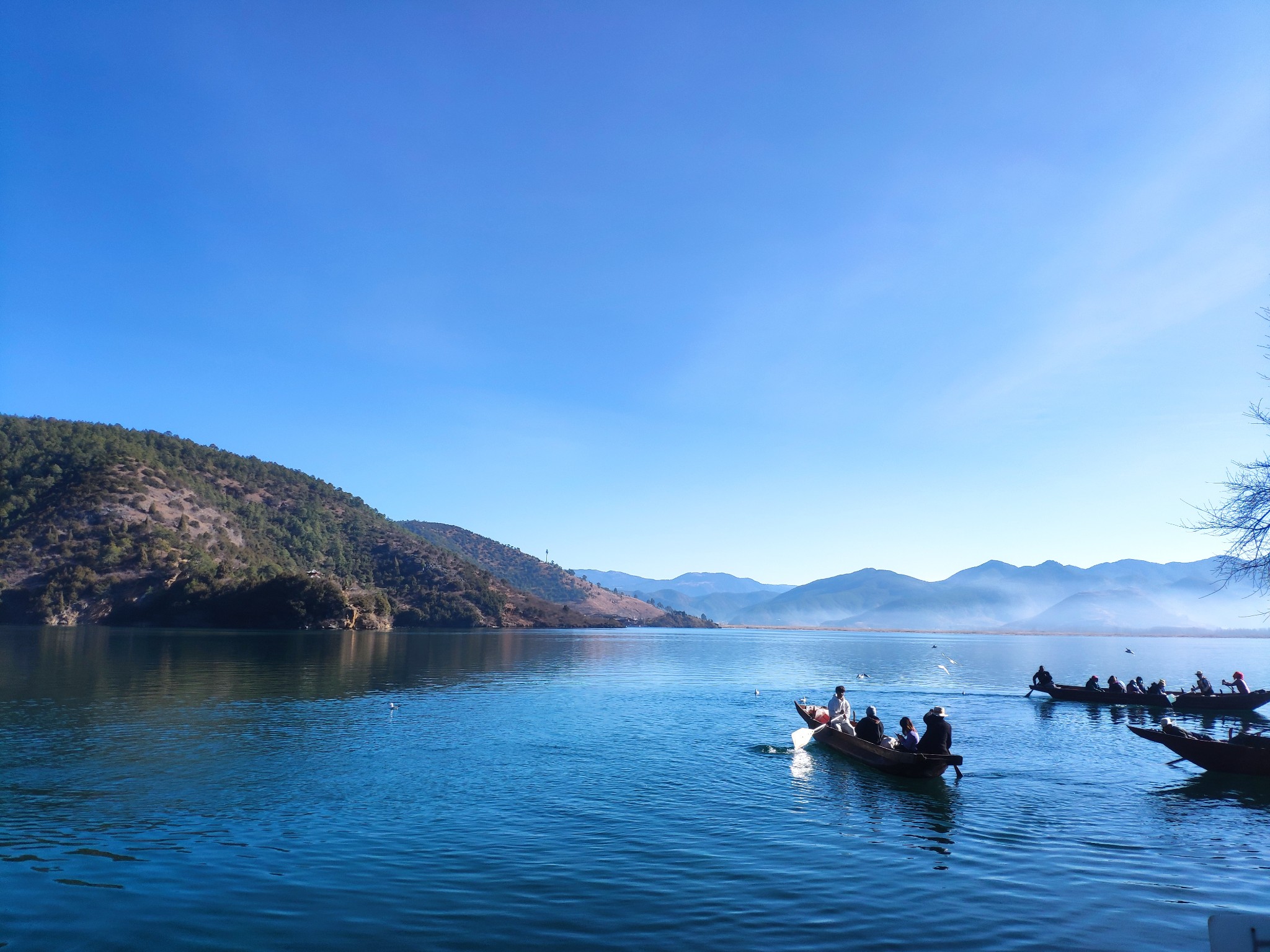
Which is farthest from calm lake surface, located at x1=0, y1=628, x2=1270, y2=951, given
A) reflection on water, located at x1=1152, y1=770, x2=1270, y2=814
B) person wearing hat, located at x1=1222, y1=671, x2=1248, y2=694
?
person wearing hat, located at x1=1222, y1=671, x2=1248, y2=694

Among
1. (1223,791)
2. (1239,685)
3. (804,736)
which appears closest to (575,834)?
(804,736)

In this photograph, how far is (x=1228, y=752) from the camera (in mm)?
→ 28938

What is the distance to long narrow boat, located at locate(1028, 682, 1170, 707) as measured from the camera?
2233 inches

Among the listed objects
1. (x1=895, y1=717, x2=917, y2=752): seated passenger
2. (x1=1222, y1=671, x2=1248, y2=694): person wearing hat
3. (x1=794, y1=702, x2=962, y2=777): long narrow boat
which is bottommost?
(x1=1222, y1=671, x2=1248, y2=694): person wearing hat

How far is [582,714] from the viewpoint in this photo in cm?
4631

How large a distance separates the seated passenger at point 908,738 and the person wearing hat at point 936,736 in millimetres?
375

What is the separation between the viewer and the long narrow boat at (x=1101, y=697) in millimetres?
56719

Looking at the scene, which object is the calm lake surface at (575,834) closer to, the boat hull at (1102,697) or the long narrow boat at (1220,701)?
the long narrow boat at (1220,701)

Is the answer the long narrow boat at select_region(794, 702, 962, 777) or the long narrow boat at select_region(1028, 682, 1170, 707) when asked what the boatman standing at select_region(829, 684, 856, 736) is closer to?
the long narrow boat at select_region(794, 702, 962, 777)

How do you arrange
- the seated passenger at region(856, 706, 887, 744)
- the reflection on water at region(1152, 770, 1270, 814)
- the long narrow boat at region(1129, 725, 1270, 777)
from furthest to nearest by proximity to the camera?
the seated passenger at region(856, 706, 887, 744) → the long narrow boat at region(1129, 725, 1270, 777) → the reflection on water at region(1152, 770, 1270, 814)

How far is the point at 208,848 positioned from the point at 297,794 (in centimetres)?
569

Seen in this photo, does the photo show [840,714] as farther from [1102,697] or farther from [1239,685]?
[1239,685]

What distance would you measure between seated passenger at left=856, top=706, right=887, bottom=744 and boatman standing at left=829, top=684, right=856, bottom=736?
3.51 ft

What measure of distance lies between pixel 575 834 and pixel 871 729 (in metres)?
16.7
